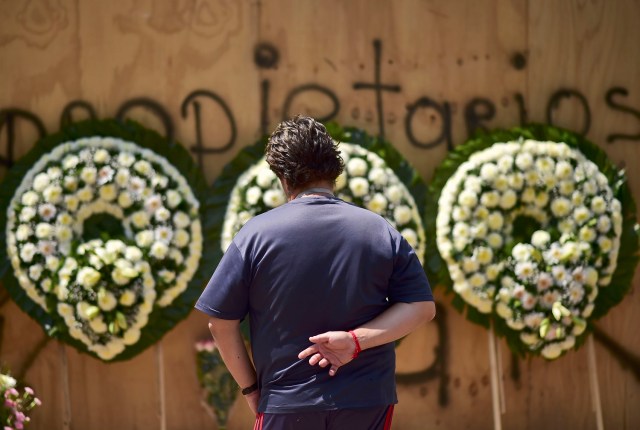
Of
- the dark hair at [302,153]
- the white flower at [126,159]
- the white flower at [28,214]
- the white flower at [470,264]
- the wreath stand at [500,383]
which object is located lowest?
the wreath stand at [500,383]

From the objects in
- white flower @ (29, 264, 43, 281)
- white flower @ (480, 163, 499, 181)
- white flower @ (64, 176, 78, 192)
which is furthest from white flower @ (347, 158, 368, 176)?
white flower @ (29, 264, 43, 281)

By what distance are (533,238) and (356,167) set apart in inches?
42.2

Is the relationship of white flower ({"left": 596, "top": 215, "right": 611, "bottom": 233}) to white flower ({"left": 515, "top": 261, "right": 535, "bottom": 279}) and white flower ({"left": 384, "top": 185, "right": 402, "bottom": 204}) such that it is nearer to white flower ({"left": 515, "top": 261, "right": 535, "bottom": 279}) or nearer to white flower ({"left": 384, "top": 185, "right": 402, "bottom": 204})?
Answer: white flower ({"left": 515, "top": 261, "right": 535, "bottom": 279})

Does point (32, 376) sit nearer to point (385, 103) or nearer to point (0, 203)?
point (0, 203)

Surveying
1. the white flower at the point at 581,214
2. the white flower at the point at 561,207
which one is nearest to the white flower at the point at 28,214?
the white flower at the point at 561,207

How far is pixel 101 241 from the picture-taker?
5.26 m

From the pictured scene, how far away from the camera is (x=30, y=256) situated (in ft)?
17.1

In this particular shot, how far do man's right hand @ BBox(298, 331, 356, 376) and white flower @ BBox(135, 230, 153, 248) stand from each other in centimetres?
250

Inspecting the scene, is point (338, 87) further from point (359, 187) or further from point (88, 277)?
point (88, 277)

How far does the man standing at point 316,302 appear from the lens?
295cm

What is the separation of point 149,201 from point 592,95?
2.77 metres

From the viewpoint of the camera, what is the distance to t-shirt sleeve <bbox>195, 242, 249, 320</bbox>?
9.82 ft

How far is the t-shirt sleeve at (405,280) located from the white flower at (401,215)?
2.23 meters

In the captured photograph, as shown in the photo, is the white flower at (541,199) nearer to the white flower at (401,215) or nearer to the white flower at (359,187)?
the white flower at (401,215)
